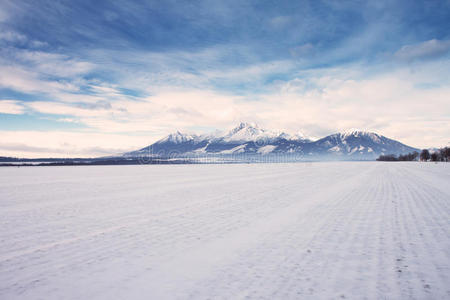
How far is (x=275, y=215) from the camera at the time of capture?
11336mm

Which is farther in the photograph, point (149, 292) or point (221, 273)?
point (221, 273)

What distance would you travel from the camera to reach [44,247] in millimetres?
7277

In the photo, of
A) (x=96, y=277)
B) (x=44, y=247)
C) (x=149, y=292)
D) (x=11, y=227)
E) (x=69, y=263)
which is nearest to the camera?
(x=149, y=292)

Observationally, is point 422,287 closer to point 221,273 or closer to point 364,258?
point 364,258

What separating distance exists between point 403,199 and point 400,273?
457 inches

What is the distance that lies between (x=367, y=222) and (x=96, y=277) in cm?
876

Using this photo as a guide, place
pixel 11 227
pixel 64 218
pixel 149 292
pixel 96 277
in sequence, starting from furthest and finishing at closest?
pixel 64 218 < pixel 11 227 < pixel 96 277 < pixel 149 292

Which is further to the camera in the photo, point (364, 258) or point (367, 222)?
point (367, 222)

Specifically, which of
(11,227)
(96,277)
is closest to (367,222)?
(96,277)

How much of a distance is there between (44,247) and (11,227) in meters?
3.39

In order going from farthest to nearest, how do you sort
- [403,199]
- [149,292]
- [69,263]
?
[403,199], [69,263], [149,292]

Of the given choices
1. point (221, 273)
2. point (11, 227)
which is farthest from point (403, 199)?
point (11, 227)

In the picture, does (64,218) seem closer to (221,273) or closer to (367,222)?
(221,273)

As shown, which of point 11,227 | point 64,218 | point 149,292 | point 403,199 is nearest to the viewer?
point 149,292
